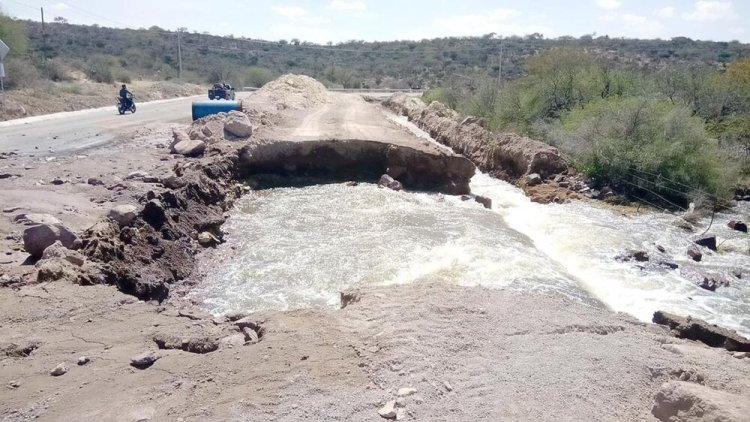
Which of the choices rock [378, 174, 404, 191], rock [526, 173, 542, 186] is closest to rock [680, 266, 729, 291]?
rock [526, 173, 542, 186]

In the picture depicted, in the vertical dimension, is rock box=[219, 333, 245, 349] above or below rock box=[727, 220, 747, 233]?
above

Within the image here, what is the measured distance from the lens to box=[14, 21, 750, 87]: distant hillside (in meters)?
64.0

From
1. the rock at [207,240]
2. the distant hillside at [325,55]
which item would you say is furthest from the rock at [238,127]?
the distant hillside at [325,55]

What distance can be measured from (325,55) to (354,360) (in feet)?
343

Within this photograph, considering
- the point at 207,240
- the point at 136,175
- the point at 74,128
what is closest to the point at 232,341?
the point at 207,240

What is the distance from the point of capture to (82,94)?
37.3 meters

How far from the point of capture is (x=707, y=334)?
898 centimetres

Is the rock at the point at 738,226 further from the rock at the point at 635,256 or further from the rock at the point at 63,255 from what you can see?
the rock at the point at 63,255

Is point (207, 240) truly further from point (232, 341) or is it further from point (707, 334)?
point (707, 334)

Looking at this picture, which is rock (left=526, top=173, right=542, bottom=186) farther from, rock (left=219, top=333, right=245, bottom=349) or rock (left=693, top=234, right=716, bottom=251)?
rock (left=219, top=333, right=245, bottom=349)

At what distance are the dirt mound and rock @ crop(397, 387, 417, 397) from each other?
26.1 meters

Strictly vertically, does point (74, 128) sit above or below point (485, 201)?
above

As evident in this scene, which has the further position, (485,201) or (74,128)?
(74,128)

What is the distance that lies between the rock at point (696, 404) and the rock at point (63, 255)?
27.9ft
